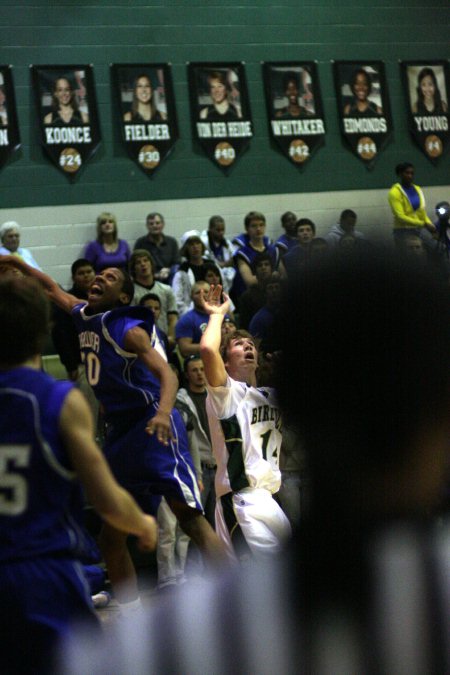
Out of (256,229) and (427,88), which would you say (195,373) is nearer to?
(256,229)

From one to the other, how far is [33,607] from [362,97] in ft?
42.1

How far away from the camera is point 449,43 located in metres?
15.6

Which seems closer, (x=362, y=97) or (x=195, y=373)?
(x=195, y=373)

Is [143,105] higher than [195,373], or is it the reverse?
[143,105]

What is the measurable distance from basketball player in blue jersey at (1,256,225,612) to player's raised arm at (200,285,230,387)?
1.32ft

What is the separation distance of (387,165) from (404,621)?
14.4m

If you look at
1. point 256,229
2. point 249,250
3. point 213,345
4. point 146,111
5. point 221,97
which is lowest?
point 213,345

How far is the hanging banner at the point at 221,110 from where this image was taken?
13953 millimetres

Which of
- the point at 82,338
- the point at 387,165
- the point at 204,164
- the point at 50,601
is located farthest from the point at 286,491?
the point at 387,165

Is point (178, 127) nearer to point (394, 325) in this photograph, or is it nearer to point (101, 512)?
point (101, 512)

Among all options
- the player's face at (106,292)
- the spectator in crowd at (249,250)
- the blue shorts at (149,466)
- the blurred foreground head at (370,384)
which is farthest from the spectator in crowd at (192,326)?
the blurred foreground head at (370,384)

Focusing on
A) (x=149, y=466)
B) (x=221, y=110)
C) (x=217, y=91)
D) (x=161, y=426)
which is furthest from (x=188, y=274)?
(x=161, y=426)

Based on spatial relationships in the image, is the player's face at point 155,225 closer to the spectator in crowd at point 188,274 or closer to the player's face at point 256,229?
the player's face at point 256,229

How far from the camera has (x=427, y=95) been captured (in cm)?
1530
